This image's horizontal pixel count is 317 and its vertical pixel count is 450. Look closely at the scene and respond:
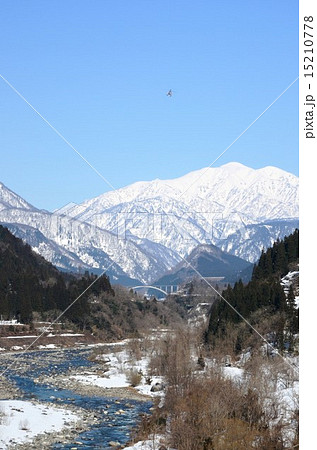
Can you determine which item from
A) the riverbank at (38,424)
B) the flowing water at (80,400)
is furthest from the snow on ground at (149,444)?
the riverbank at (38,424)

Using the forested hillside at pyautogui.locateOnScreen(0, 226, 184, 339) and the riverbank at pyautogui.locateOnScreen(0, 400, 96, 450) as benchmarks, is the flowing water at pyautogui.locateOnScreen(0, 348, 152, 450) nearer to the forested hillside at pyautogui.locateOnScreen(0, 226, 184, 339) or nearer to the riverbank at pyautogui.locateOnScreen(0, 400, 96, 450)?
the riverbank at pyautogui.locateOnScreen(0, 400, 96, 450)

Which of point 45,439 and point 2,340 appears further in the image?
point 2,340

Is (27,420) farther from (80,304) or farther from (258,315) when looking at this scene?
(80,304)

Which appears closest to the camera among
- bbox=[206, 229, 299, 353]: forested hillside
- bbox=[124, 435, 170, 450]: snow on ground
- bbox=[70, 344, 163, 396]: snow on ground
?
bbox=[124, 435, 170, 450]: snow on ground

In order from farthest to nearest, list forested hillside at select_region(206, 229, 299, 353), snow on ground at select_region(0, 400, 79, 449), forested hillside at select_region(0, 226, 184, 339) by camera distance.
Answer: forested hillside at select_region(0, 226, 184, 339) → forested hillside at select_region(206, 229, 299, 353) → snow on ground at select_region(0, 400, 79, 449)

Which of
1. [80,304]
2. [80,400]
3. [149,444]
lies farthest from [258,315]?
[80,304]

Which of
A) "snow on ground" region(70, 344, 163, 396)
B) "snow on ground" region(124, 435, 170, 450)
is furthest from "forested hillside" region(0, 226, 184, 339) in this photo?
"snow on ground" region(124, 435, 170, 450)

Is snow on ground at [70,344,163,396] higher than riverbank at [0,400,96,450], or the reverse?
snow on ground at [70,344,163,396]
